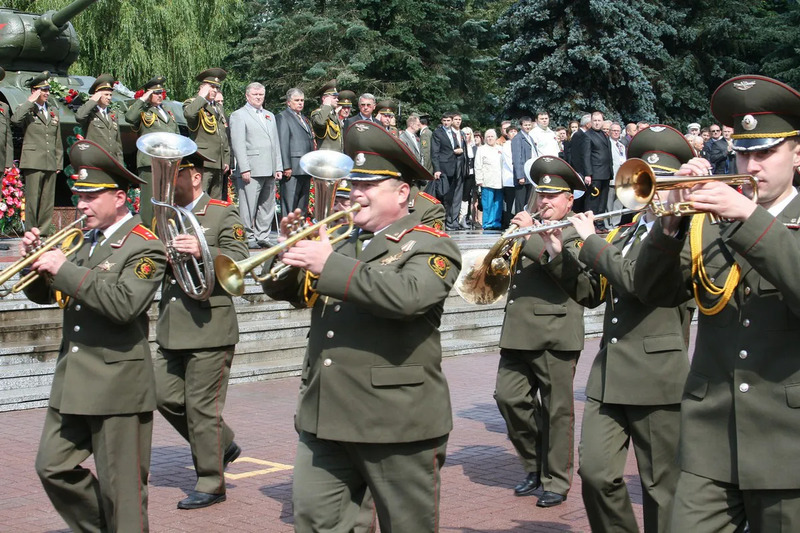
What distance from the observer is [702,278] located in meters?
4.26

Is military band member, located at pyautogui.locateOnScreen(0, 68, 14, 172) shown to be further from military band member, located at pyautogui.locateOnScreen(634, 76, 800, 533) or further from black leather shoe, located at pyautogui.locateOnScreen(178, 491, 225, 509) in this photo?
military band member, located at pyautogui.locateOnScreen(634, 76, 800, 533)

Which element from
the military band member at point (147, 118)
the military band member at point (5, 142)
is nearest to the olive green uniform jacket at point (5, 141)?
the military band member at point (5, 142)

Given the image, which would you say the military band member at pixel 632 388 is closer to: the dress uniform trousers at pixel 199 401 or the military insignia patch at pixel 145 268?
the military insignia patch at pixel 145 268

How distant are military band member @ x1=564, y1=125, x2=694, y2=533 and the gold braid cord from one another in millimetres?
1278

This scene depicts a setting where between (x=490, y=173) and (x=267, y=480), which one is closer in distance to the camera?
(x=267, y=480)

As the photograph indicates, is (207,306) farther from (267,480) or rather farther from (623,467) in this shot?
(623,467)

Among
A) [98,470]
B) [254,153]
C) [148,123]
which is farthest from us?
[148,123]

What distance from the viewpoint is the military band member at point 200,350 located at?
298 inches

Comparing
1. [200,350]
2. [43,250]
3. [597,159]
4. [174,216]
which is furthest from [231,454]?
[597,159]

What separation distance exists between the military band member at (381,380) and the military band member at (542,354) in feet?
9.73

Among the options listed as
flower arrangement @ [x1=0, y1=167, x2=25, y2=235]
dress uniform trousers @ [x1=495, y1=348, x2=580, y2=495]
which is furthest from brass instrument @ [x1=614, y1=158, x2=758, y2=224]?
flower arrangement @ [x1=0, y1=167, x2=25, y2=235]

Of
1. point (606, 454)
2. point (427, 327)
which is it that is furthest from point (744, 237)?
point (606, 454)

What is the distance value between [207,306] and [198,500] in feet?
4.22

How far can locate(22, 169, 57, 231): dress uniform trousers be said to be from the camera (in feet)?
53.6
